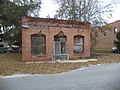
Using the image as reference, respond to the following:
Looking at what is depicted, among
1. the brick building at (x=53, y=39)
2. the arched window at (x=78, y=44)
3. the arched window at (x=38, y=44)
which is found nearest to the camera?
the brick building at (x=53, y=39)

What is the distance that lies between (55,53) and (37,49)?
2.21 metres

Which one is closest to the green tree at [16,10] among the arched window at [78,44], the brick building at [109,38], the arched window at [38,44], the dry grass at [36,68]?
the arched window at [38,44]

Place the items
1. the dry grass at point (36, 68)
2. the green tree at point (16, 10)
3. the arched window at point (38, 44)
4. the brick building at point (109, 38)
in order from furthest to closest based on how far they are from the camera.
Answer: the brick building at point (109, 38), the green tree at point (16, 10), the arched window at point (38, 44), the dry grass at point (36, 68)

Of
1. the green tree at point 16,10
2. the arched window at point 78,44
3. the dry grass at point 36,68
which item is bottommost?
the dry grass at point 36,68

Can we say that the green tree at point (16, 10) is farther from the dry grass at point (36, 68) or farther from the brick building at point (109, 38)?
the brick building at point (109, 38)

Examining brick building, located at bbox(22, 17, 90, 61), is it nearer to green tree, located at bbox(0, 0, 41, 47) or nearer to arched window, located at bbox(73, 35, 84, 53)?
arched window, located at bbox(73, 35, 84, 53)

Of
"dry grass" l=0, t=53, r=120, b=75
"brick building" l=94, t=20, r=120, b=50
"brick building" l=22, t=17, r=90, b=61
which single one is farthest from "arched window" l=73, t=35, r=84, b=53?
"brick building" l=94, t=20, r=120, b=50

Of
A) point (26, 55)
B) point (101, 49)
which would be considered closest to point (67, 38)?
point (26, 55)

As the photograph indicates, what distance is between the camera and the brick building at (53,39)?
15156 millimetres

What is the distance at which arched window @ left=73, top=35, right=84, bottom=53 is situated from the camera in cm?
1792

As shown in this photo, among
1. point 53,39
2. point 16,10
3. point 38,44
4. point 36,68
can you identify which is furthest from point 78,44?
point 16,10

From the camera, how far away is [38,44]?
16.0m

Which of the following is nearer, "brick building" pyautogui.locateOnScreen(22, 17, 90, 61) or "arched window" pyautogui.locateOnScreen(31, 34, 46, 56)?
"brick building" pyautogui.locateOnScreen(22, 17, 90, 61)

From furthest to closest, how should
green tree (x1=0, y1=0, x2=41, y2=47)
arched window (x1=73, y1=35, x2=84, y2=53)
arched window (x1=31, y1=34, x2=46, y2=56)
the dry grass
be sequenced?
green tree (x1=0, y1=0, x2=41, y2=47) < arched window (x1=73, y1=35, x2=84, y2=53) < arched window (x1=31, y1=34, x2=46, y2=56) < the dry grass
